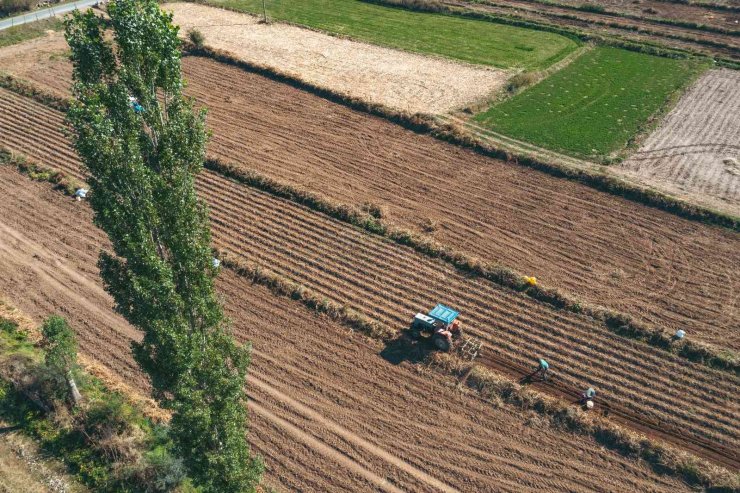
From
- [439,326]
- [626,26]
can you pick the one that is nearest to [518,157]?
[439,326]

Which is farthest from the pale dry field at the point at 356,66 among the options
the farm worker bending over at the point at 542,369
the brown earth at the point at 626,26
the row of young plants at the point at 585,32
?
the farm worker bending over at the point at 542,369

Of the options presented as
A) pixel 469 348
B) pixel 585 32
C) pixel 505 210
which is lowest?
pixel 469 348

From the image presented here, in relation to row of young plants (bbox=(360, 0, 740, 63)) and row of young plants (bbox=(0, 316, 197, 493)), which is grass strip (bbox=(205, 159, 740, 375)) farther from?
row of young plants (bbox=(360, 0, 740, 63))

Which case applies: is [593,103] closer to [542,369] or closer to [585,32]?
[585,32]

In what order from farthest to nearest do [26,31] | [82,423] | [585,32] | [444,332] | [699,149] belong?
[26,31] → [585,32] → [699,149] → [444,332] → [82,423]

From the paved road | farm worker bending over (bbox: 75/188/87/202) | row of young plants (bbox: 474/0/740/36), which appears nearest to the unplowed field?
farm worker bending over (bbox: 75/188/87/202)

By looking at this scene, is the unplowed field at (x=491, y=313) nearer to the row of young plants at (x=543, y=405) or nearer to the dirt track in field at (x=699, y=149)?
the row of young plants at (x=543, y=405)

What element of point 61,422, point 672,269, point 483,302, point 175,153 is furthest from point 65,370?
point 672,269
